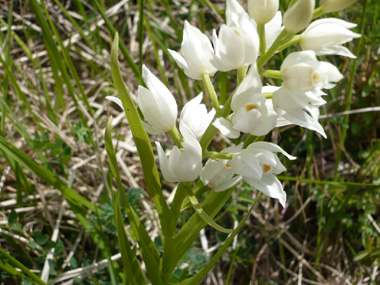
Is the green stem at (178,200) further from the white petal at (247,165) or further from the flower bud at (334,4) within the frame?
the flower bud at (334,4)

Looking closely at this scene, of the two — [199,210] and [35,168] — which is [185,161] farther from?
[35,168]

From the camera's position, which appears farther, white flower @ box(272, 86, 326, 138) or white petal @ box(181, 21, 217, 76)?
white petal @ box(181, 21, 217, 76)

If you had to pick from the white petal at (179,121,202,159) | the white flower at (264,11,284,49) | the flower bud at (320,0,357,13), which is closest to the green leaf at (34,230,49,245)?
the white petal at (179,121,202,159)

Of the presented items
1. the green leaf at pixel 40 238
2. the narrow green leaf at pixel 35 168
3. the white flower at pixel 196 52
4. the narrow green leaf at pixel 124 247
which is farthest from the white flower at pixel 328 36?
the green leaf at pixel 40 238

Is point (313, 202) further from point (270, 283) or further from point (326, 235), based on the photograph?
point (270, 283)

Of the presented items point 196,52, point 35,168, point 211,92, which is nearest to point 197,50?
point 196,52

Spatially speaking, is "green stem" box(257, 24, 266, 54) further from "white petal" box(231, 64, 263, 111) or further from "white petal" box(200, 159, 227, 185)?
"white petal" box(200, 159, 227, 185)

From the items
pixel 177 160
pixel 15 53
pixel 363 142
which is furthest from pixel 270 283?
pixel 15 53
